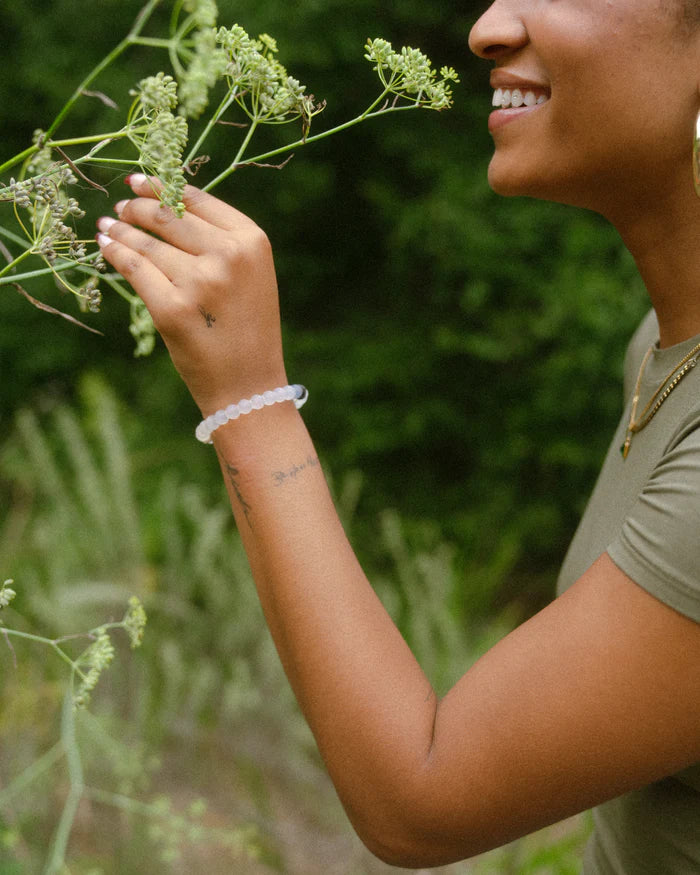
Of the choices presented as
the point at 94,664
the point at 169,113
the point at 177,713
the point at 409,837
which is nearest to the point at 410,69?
the point at 169,113

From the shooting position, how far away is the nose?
1050 millimetres

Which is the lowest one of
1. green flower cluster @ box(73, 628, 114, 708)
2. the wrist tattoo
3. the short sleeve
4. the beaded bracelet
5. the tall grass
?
the tall grass

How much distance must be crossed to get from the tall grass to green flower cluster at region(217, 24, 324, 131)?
5.18 feet

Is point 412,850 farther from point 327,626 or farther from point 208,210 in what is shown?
point 208,210

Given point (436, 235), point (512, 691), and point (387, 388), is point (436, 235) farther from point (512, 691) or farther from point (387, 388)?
point (512, 691)

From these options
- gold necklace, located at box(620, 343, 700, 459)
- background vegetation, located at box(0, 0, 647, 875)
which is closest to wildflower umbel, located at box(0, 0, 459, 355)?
gold necklace, located at box(620, 343, 700, 459)

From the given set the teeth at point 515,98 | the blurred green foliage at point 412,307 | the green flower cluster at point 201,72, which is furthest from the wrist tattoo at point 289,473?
the blurred green foliage at point 412,307

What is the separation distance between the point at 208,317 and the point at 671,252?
0.66 metres

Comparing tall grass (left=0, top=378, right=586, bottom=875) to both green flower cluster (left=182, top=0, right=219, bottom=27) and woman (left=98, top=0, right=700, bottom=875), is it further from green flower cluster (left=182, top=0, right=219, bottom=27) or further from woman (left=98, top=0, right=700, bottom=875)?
green flower cluster (left=182, top=0, right=219, bottom=27)

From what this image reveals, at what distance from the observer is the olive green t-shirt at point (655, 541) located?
81 centimetres

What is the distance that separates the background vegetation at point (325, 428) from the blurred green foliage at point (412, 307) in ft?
0.04

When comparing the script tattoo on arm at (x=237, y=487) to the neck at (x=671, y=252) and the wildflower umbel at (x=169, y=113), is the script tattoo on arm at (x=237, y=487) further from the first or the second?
the neck at (x=671, y=252)

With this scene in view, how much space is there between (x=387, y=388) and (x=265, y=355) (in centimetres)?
326

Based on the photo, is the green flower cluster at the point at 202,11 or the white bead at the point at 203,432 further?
the white bead at the point at 203,432
